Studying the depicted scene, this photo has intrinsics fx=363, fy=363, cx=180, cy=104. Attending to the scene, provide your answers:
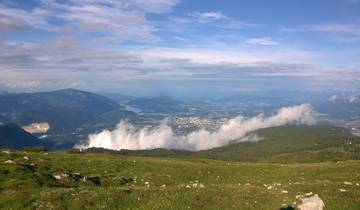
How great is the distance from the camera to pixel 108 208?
22578 millimetres

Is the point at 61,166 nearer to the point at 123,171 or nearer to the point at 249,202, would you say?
the point at 123,171

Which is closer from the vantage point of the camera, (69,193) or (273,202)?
(69,193)

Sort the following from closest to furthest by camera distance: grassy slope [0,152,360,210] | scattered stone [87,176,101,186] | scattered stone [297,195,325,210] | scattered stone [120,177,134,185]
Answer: grassy slope [0,152,360,210]
scattered stone [297,195,325,210]
scattered stone [87,176,101,186]
scattered stone [120,177,134,185]

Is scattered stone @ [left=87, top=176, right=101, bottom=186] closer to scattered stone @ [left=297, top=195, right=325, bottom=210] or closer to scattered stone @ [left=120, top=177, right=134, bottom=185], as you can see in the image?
scattered stone @ [left=120, top=177, right=134, bottom=185]

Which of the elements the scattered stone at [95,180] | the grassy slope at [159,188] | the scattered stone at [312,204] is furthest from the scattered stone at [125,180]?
the scattered stone at [312,204]

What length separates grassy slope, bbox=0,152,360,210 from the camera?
2345cm

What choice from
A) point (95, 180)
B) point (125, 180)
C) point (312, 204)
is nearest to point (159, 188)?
point (125, 180)

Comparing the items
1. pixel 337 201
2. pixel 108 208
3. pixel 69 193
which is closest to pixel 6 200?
pixel 69 193

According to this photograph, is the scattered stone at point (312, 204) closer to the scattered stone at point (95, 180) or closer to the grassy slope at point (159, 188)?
the grassy slope at point (159, 188)

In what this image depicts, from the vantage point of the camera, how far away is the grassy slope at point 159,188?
76.9 feet

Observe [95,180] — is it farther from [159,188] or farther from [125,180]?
[159,188]

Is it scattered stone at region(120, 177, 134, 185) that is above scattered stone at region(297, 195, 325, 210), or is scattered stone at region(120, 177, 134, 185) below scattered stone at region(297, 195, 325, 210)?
below

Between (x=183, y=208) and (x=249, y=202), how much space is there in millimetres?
5478

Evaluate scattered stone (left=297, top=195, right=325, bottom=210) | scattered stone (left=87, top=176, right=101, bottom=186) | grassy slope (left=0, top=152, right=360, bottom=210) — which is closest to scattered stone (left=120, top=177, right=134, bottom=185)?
grassy slope (left=0, top=152, right=360, bottom=210)
